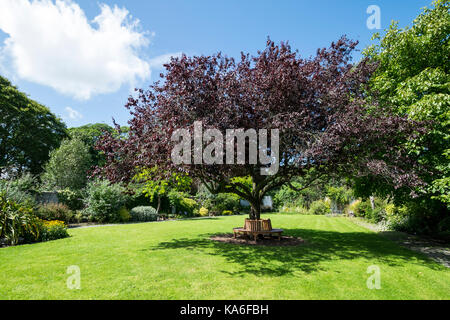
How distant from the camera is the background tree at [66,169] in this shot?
27484 mm

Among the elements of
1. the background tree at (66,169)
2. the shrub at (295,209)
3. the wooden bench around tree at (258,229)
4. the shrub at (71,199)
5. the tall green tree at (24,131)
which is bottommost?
the shrub at (295,209)

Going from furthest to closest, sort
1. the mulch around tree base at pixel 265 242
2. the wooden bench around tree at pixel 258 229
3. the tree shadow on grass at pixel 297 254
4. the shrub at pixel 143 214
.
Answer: the shrub at pixel 143 214 < the wooden bench around tree at pixel 258 229 < the mulch around tree base at pixel 265 242 < the tree shadow on grass at pixel 297 254

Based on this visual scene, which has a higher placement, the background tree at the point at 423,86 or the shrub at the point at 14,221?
the background tree at the point at 423,86

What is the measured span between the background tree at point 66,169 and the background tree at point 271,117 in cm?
2179

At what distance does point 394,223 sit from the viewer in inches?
607

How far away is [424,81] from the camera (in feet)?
28.9

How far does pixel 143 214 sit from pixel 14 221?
38.3ft

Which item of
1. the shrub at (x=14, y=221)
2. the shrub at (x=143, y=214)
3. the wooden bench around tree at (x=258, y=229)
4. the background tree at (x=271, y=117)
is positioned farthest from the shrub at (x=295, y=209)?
the shrub at (x=14, y=221)

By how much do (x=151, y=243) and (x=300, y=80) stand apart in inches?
315

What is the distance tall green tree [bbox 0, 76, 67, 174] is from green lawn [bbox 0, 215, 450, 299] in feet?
92.0

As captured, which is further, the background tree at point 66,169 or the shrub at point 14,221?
the background tree at point 66,169

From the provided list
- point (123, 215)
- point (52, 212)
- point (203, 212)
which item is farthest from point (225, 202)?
point (52, 212)

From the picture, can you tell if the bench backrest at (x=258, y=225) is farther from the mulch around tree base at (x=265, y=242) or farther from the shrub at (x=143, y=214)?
the shrub at (x=143, y=214)

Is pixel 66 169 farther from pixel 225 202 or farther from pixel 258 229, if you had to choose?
pixel 258 229
